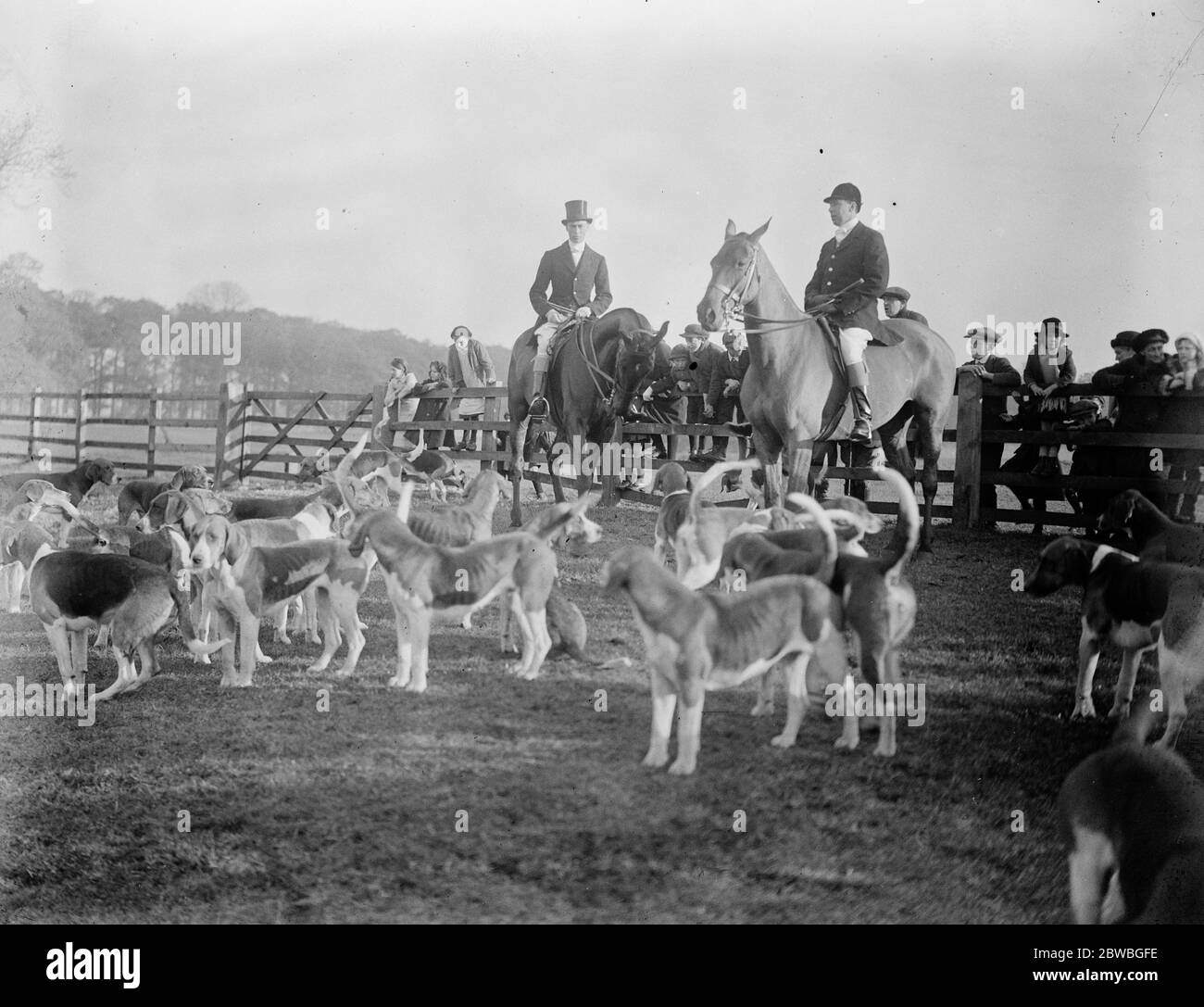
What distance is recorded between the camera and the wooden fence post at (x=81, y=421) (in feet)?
9.11

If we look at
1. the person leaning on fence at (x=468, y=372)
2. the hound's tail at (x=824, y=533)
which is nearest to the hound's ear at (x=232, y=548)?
the person leaning on fence at (x=468, y=372)

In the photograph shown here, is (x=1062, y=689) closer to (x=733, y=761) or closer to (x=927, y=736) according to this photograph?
(x=927, y=736)

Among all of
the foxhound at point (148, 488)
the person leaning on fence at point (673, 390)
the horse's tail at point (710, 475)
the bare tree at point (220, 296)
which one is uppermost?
the bare tree at point (220, 296)

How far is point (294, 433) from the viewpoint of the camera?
8.69ft

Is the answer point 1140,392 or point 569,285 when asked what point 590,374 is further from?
point 1140,392

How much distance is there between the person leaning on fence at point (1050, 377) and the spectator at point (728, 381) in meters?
0.74

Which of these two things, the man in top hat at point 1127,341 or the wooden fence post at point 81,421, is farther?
the wooden fence post at point 81,421

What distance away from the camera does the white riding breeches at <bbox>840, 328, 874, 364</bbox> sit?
273 centimetres

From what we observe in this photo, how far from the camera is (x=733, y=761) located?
83.7 inches

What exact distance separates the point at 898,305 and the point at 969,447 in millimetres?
439

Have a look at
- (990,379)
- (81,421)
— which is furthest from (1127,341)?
(81,421)

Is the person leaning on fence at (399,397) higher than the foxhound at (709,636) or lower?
higher

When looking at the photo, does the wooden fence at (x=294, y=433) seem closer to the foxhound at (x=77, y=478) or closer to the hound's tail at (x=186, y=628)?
the foxhound at (x=77, y=478)
